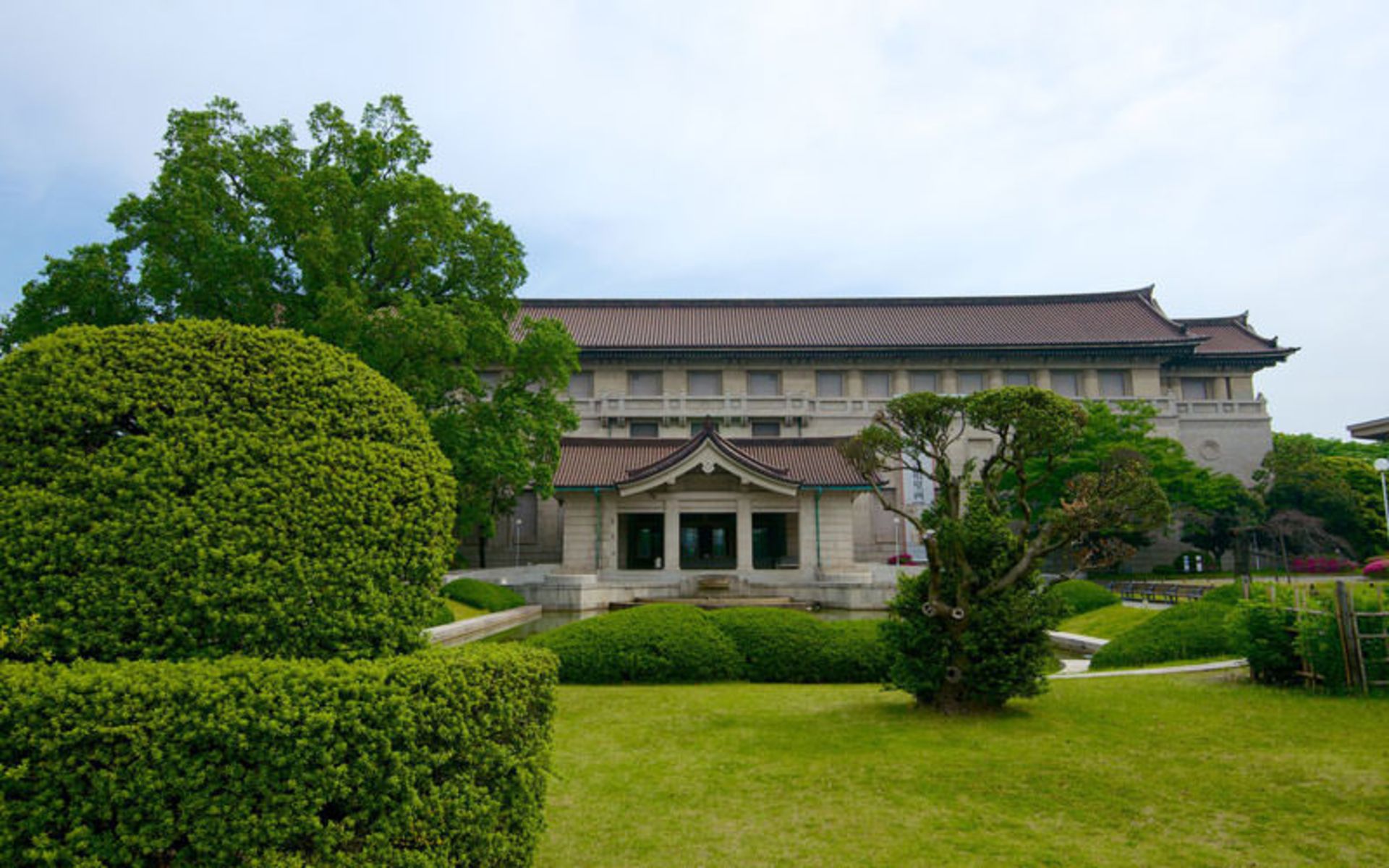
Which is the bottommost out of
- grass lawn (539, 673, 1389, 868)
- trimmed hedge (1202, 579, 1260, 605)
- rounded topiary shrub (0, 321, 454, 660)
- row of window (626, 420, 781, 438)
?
grass lawn (539, 673, 1389, 868)

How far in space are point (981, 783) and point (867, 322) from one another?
1657 inches

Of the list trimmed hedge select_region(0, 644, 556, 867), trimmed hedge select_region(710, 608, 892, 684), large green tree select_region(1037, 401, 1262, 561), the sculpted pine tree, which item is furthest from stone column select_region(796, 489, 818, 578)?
trimmed hedge select_region(0, 644, 556, 867)

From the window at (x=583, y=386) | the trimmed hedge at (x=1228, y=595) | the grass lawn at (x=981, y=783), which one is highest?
the window at (x=583, y=386)

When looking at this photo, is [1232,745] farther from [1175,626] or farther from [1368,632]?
[1175,626]

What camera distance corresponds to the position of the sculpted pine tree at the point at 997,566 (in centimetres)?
912

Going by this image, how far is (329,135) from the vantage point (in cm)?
1995

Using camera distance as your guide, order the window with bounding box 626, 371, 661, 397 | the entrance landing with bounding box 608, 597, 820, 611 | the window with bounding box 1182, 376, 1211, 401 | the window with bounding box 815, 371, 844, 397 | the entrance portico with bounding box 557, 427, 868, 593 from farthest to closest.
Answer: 1. the window with bounding box 1182, 376, 1211, 401
2. the window with bounding box 815, 371, 844, 397
3. the window with bounding box 626, 371, 661, 397
4. the entrance portico with bounding box 557, 427, 868, 593
5. the entrance landing with bounding box 608, 597, 820, 611

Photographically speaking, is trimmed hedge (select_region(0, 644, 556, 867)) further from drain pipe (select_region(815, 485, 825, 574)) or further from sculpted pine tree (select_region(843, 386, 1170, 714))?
drain pipe (select_region(815, 485, 825, 574))

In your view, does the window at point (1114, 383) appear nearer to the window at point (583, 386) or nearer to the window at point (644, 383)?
the window at point (644, 383)

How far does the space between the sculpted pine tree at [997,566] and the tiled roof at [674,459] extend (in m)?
16.5

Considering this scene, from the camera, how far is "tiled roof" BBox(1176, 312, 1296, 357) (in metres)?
43.9

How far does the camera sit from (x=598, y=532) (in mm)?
27766

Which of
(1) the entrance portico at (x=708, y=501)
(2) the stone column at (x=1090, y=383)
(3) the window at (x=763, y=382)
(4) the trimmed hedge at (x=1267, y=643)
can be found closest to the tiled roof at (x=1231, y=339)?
(2) the stone column at (x=1090, y=383)

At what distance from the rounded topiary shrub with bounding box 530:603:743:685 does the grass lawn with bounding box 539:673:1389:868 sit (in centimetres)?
204
